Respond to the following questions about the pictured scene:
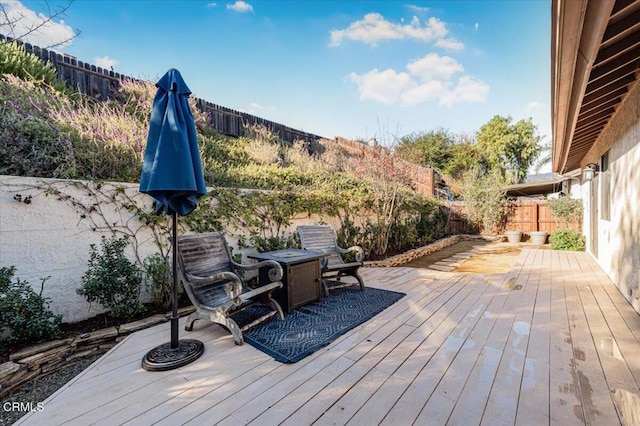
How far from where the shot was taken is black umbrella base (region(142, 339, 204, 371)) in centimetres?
217

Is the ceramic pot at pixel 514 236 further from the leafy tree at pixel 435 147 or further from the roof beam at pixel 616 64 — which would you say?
the roof beam at pixel 616 64

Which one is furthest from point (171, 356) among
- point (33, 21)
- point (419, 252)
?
point (419, 252)

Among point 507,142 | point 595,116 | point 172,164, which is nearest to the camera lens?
point 172,164

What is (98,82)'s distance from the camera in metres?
6.86

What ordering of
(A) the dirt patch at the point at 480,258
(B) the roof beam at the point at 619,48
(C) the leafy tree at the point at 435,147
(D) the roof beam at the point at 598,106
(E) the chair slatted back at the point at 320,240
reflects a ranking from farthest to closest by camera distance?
(C) the leafy tree at the point at 435,147, (A) the dirt patch at the point at 480,258, (E) the chair slatted back at the point at 320,240, (D) the roof beam at the point at 598,106, (B) the roof beam at the point at 619,48

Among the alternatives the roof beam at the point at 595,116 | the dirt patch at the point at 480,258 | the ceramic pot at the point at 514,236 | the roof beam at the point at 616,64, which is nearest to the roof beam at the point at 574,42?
the roof beam at the point at 616,64

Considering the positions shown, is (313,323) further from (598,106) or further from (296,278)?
(598,106)

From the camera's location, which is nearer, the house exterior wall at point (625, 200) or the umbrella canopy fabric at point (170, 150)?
the umbrella canopy fabric at point (170, 150)

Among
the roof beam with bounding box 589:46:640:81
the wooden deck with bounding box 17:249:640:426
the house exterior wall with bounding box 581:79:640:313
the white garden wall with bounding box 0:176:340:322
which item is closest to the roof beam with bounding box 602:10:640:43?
the roof beam with bounding box 589:46:640:81

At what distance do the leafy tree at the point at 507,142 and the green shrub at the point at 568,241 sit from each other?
1231 cm

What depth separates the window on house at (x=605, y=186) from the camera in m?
4.74

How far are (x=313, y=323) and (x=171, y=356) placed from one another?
1350 millimetres

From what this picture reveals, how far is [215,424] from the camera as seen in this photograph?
158 centimetres

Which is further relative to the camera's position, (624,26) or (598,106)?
(598,106)
